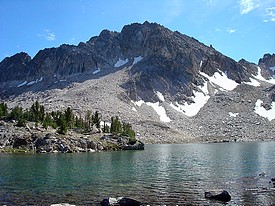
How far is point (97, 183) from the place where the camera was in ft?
174

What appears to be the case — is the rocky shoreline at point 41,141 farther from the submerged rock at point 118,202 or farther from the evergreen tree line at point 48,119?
the submerged rock at point 118,202

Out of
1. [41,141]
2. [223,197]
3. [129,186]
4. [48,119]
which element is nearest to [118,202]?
[223,197]

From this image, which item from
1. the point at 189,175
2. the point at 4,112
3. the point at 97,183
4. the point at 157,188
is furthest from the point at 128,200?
the point at 4,112

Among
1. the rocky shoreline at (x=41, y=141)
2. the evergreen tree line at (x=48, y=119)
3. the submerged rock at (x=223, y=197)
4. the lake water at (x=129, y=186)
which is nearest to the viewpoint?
the submerged rock at (x=223, y=197)

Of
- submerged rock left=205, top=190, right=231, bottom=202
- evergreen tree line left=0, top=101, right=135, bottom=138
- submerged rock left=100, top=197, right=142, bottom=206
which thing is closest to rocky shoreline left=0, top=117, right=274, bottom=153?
evergreen tree line left=0, top=101, right=135, bottom=138

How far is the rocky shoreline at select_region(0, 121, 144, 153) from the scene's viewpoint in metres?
128

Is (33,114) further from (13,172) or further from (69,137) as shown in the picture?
(13,172)

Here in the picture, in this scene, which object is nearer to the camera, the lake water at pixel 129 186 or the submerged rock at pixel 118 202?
the submerged rock at pixel 118 202

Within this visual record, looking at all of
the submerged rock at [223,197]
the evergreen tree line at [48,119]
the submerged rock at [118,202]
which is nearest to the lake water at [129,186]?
the submerged rock at [223,197]

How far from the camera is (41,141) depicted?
130000 mm

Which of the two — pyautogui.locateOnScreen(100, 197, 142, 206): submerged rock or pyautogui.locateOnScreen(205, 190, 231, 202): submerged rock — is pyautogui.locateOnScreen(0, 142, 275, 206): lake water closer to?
pyautogui.locateOnScreen(205, 190, 231, 202): submerged rock

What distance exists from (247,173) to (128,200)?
36.1 metres

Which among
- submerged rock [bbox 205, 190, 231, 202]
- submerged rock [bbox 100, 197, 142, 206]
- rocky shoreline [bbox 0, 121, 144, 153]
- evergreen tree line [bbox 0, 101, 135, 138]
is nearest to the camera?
submerged rock [bbox 100, 197, 142, 206]

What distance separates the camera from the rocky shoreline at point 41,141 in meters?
128
